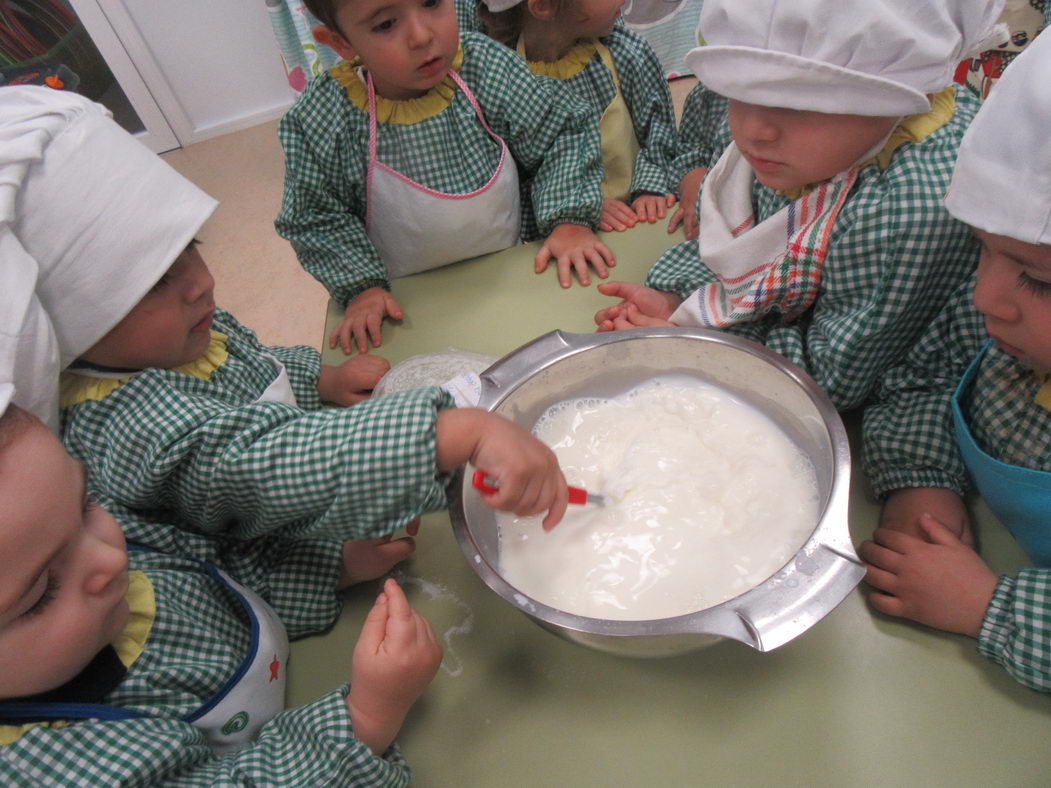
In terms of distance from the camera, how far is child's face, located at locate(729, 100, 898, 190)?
0.68 m

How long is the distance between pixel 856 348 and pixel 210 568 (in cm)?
70

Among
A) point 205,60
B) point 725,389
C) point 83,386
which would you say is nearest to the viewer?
point 83,386

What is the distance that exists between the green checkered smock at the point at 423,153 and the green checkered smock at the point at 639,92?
15 centimetres

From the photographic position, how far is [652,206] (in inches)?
46.2

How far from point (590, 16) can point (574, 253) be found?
17.8 inches

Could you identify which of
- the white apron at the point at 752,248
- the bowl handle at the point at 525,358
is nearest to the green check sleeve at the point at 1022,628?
the white apron at the point at 752,248

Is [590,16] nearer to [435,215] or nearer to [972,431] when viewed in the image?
[435,215]

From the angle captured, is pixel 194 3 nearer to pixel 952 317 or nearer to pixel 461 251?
pixel 461 251

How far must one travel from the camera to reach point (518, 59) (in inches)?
43.7

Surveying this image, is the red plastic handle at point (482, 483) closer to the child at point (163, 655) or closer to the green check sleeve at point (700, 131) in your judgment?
the child at point (163, 655)

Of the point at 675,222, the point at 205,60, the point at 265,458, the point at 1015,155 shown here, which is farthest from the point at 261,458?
the point at 205,60

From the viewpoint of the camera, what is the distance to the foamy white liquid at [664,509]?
0.67 metres

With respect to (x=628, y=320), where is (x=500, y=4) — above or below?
above

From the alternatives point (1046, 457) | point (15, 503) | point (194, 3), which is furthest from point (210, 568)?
point (194, 3)
